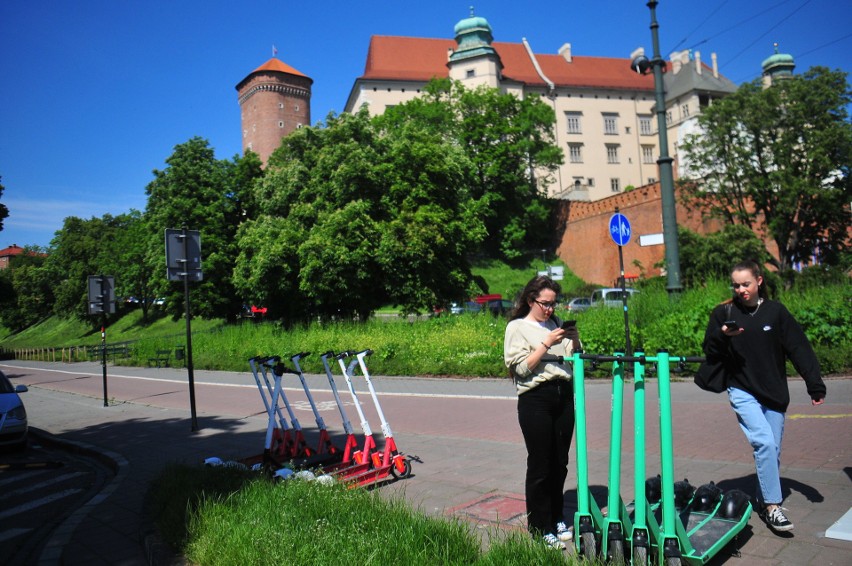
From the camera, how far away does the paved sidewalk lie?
5.03m

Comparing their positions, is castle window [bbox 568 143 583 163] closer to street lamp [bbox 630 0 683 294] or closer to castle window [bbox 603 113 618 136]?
castle window [bbox 603 113 618 136]

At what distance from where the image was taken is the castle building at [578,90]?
258 ft

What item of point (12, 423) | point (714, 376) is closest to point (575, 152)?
point (12, 423)

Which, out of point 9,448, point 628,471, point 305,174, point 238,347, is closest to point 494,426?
point 628,471

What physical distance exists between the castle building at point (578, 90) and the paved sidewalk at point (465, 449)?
220 ft

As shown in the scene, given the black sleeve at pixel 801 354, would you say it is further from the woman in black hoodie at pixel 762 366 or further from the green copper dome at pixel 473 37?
the green copper dome at pixel 473 37

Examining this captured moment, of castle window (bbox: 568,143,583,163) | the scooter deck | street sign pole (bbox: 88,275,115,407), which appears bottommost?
Result: the scooter deck

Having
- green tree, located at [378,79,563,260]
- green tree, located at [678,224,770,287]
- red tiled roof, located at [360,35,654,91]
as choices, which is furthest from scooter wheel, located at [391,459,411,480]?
red tiled roof, located at [360,35,654,91]

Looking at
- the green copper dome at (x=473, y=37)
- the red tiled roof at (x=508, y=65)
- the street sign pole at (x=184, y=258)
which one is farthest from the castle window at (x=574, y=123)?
the street sign pole at (x=184, y=258)

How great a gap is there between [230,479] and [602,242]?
55.0m

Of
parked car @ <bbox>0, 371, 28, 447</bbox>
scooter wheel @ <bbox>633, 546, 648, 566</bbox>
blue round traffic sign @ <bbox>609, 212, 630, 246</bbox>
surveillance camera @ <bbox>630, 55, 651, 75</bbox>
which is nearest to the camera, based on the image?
scooter wheel @ <bbox>633, 546, 648, 566</bbox>

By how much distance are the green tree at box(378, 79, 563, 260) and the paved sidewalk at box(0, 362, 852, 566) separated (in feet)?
138

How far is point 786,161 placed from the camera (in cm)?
4112

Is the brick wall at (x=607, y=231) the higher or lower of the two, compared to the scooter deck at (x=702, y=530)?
higher
